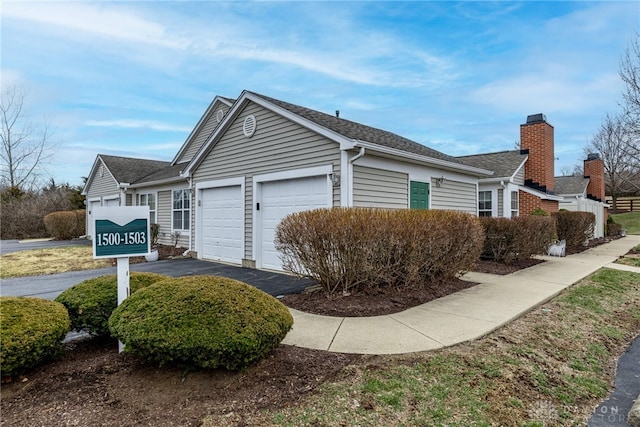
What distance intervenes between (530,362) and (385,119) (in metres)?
24.7

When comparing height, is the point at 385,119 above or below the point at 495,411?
above

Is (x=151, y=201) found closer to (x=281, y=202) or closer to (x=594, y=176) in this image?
(x=281, y=202)

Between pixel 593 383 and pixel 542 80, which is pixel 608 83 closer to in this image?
pixel 542 80

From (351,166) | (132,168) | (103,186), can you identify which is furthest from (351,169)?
(103,186)

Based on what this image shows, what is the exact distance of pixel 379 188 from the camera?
7.99 metres

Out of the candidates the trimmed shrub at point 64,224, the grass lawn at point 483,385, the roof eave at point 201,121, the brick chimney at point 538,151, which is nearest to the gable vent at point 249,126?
the roof eave at point 201,121

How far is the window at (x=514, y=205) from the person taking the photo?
1479 cm

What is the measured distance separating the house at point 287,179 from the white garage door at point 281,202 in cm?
2

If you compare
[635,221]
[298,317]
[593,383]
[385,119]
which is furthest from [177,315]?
[635,221]

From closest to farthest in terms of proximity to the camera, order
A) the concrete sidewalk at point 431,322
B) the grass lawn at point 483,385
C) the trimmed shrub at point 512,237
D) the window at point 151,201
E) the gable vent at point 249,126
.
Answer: the grass lawn at point 483,385 → the concrete sidewalk at point 431,322 → the trimmed shrub at point 512,237 → the gable vent at point 249,126 → the window at point 151,201

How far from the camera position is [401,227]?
5.70 metres

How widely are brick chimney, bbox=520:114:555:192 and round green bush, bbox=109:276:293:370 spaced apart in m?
16.1

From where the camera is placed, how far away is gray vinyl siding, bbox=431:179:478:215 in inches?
391

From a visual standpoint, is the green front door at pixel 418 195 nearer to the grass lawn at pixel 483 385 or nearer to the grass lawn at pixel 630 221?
the grass lawn at pixel 483 385
